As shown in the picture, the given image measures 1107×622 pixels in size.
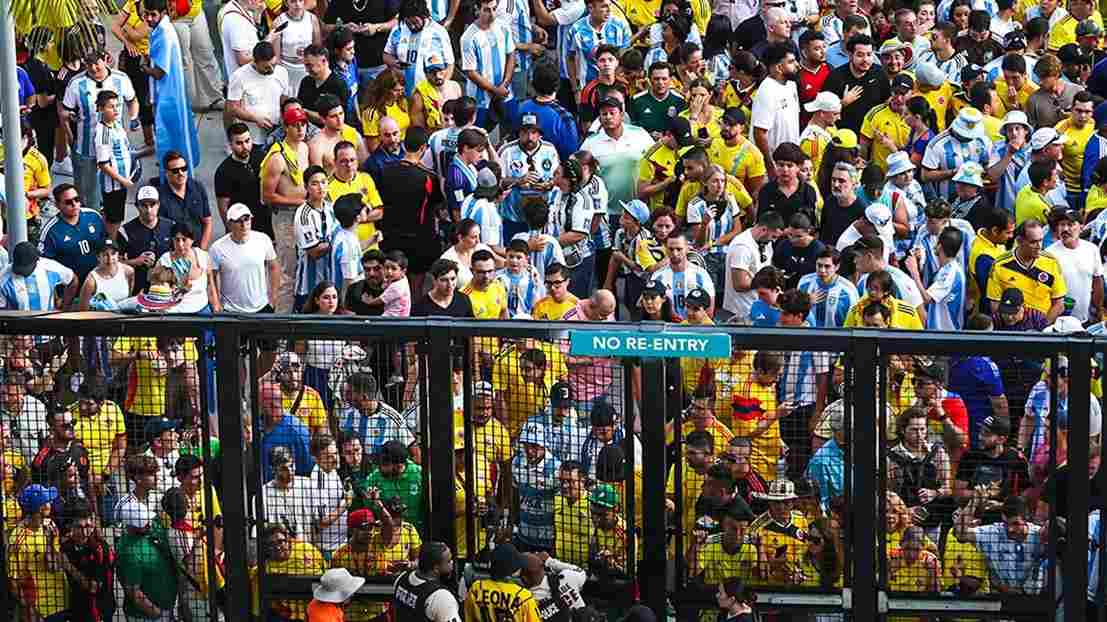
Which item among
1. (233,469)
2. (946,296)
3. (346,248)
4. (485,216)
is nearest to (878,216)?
(946,296)

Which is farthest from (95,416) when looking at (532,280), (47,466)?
(532,280)

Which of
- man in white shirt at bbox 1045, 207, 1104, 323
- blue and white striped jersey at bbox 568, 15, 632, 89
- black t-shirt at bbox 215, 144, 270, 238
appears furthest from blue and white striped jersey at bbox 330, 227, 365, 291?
A: man in white shirt at bbox 1045, 207, 1104, 323

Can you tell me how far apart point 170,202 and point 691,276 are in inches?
149

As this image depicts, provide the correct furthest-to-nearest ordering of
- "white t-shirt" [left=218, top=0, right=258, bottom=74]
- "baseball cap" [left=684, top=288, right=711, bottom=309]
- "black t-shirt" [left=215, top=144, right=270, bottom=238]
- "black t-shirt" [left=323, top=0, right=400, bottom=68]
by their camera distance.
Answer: "black t-shirt" [left=323, top=0, right=400, bottom=68] < "white t-shirt" [left=218, top=0, right=258, bottom=74] < "black t-shirt" [left=215, top=144, right=270, bottom=238] < "baseball cap" [left=684, top=288, right=711, bottom=309]

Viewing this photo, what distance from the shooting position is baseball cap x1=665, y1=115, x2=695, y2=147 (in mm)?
15758

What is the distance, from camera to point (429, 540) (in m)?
9.87

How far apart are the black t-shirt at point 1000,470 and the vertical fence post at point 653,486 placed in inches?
52.3

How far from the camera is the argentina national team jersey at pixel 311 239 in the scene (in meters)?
14.5

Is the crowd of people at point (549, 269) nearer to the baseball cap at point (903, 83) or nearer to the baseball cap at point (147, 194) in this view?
the baseball cap at point (903, 83)

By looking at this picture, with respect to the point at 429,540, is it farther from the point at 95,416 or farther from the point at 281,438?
the point at 95,416

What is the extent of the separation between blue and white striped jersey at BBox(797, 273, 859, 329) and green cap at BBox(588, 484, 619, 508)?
13.1ft

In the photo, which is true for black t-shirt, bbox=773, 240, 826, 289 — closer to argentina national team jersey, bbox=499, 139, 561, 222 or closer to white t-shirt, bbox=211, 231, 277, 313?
argentina national team jersey, bbox=499, 139, 561, 222

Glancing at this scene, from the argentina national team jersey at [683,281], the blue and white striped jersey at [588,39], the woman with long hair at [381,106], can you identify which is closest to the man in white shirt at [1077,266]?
the argentina national team jersey at [683,281]

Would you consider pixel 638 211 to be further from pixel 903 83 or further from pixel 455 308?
pixel 903 83
